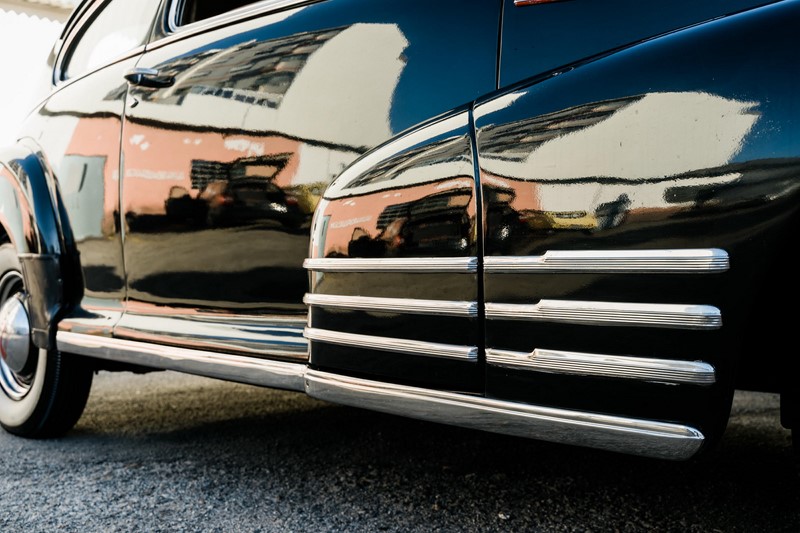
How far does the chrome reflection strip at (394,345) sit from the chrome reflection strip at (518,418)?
0.08m

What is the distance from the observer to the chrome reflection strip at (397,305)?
1452mm

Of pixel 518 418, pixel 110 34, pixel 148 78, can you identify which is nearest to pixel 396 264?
pixel 518 418

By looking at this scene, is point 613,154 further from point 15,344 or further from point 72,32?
point 72,32

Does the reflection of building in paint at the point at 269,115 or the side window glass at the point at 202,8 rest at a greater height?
the side window glass at the point at 202,8

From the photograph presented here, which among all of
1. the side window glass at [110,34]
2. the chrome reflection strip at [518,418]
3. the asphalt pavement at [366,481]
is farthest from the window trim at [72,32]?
the chrome reflection strip at [518,418]

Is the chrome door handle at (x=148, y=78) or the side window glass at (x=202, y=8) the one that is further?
the side window glass at (x=202, y=8)

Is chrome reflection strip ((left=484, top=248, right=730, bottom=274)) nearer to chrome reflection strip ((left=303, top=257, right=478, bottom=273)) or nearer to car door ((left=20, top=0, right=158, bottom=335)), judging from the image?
chrome reflection strip ((left=303, top=257, right=478, bottom=273))

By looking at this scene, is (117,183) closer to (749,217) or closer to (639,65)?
(639,65)

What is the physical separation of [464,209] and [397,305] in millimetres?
245

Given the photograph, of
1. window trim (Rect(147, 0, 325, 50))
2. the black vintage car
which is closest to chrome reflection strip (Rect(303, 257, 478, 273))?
the black vintage car

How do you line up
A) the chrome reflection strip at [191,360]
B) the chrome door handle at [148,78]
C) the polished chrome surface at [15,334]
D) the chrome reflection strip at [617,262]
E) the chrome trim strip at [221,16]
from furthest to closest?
the polished chrome surface at [15,334], the chrome door handle at [148,78], the chrome trim strip at [221,16], the chrome reflection strip at [191,360], the chrome reflection strip at [617,262]

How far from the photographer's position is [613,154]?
128 centimetres

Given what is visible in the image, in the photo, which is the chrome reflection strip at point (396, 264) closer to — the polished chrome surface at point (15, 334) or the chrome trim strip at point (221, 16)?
the chrome trim strip at point (221, 16)

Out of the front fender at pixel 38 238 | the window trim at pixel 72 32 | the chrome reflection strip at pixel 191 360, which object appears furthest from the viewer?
the window trim at pixel 72 32
